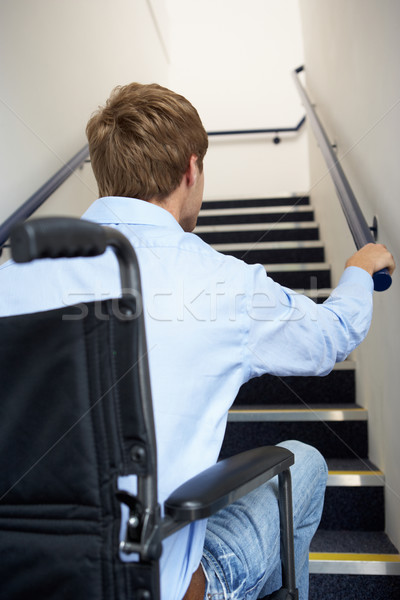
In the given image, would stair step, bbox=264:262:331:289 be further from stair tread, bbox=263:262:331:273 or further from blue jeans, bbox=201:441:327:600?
blue jeans, bbox=201:441:327:600

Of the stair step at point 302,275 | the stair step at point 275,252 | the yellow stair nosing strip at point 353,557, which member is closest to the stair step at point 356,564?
the yellow stair nosing strip at point 353,557

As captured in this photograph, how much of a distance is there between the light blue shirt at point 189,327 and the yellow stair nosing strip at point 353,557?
2.28ft

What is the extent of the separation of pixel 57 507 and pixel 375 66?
1.43m

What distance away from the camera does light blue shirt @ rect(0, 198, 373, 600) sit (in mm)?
751

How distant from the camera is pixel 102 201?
898 millimetres

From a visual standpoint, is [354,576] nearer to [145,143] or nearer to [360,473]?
[360,473]

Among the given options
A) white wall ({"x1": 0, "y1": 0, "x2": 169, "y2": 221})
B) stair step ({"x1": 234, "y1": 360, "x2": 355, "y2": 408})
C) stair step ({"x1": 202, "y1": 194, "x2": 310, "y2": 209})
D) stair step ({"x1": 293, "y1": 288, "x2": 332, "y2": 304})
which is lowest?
stair step ({"x1": 234, "y1": 360, "x2": 355, "y2": 408})

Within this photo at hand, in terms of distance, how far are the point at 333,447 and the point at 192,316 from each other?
1233mm

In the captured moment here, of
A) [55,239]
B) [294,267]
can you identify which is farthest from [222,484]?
[294,267]

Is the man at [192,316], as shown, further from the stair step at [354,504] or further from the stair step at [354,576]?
the stair step at [354,504]

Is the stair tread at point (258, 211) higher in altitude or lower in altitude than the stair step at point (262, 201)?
lower

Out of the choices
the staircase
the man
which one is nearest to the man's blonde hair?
the man

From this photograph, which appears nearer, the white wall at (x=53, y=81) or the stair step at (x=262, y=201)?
the white wall at (x=53, y=81)

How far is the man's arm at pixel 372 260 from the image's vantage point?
1100 millimetres
